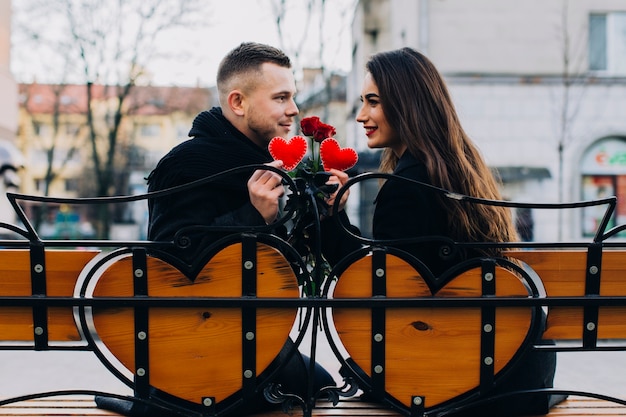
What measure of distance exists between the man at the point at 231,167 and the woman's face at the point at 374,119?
338mm

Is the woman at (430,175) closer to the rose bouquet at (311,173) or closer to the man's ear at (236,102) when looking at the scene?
the rose bouquet at (311,173)

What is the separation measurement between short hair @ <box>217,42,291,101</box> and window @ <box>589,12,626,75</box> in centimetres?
1709

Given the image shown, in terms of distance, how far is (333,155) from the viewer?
7.54 ft

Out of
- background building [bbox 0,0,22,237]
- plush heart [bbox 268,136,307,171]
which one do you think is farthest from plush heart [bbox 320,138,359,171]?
background building [bbox 0,0,22,237]

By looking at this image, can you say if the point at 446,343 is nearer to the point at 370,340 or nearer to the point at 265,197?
the point at 370,340

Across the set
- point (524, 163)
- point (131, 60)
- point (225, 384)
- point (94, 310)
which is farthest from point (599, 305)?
point (131, 60)

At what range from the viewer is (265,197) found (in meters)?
2.22

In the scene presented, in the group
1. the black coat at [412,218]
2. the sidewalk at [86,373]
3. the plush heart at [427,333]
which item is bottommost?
the sidewalk at [86,373]

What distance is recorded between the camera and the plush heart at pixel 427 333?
6.95 feet

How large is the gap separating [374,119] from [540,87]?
16.5 meters

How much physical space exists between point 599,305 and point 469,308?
1.44 ft

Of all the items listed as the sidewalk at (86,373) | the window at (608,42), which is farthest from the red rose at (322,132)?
the window at (608,42)

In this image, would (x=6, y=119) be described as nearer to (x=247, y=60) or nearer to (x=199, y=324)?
(x=247, y=60)

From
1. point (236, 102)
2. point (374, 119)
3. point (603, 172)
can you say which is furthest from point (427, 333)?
point (603, 172)
